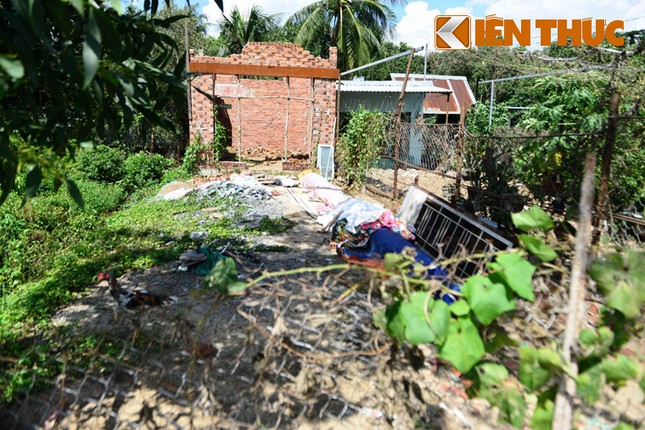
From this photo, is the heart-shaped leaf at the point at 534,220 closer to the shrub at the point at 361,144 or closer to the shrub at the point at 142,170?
the shrub at the point at 361,144

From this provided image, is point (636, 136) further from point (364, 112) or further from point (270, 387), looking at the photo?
point (364, 112)

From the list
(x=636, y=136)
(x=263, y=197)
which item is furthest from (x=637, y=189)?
(x=263, y=197)

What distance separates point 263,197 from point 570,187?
5.90m

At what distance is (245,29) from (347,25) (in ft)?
20.7

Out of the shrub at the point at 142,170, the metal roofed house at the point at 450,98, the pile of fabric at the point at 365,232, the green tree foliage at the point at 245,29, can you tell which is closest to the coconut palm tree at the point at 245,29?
the green tree foliage at the point at 245,29

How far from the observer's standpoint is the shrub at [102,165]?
10.0 metres

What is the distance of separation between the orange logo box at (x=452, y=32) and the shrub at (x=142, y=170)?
8.59 metres

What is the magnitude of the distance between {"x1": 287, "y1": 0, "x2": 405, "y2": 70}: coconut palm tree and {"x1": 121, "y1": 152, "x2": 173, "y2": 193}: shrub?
1111 centimetres

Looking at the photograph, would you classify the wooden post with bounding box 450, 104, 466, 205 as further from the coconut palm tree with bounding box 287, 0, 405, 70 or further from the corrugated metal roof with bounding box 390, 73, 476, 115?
the coconut palm tree with bounding box 287, 0, 405, 70

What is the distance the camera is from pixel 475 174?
5035mm

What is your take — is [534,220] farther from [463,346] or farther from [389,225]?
[389,225]

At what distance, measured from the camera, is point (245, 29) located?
73.9 ft

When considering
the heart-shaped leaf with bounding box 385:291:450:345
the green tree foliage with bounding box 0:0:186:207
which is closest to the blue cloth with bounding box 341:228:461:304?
the green tree foliage with bounding box 0:0:186:207

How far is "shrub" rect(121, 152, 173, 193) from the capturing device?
1033 centimetres
